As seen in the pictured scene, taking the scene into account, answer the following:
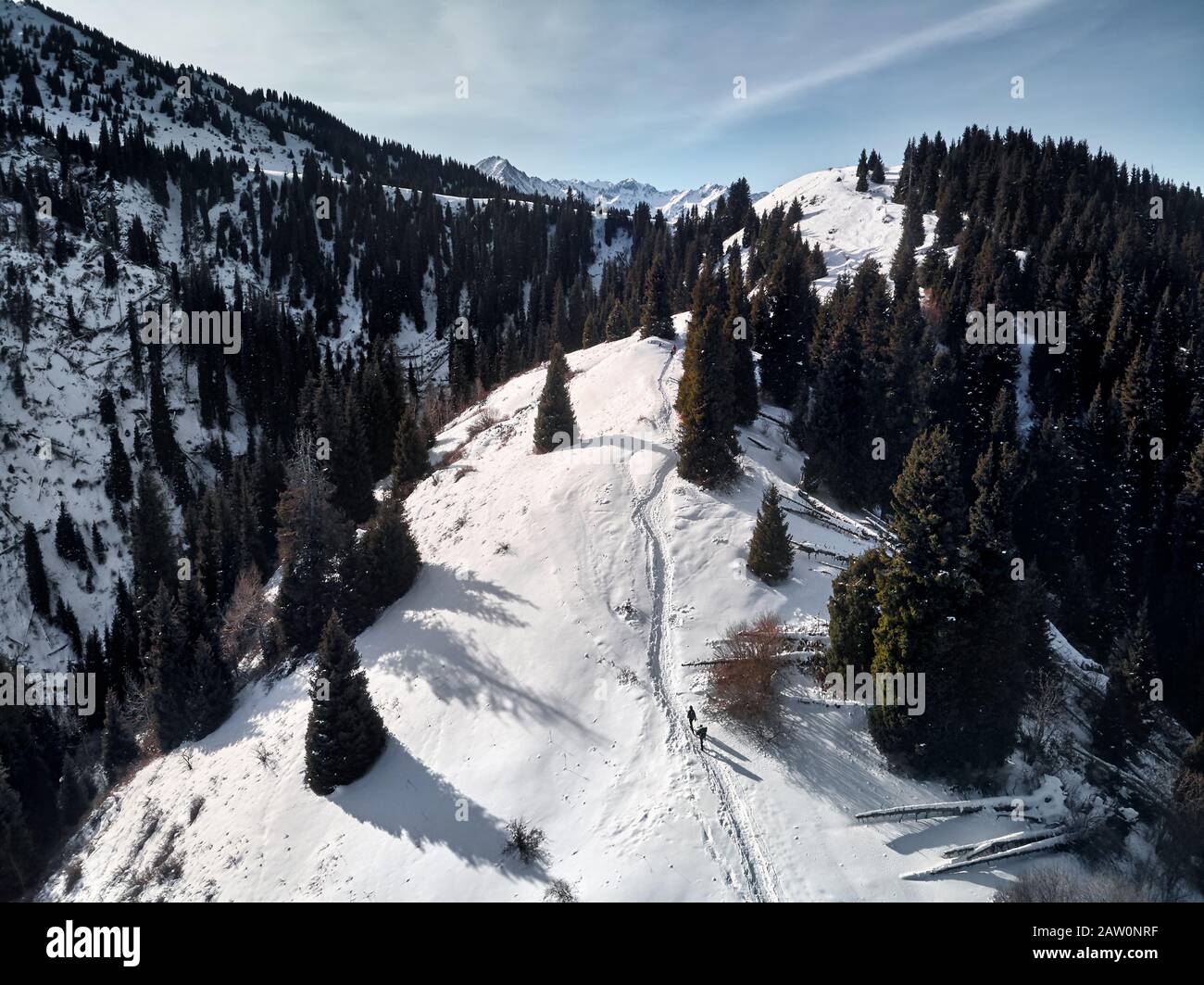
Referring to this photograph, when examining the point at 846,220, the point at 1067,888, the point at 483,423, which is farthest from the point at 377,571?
the point at 846,220

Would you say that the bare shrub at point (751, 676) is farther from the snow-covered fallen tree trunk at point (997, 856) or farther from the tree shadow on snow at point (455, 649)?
the snow-covered fallen tree trunk at point (997, 856)

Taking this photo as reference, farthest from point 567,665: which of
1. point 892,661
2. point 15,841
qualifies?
point 15,841

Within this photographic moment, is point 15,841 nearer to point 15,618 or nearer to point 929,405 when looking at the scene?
point 15,618

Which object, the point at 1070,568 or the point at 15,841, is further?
the point at 1070,568

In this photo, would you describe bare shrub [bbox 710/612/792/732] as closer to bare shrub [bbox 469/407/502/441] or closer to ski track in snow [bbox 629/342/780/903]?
ski track in snow [bbox 629/342/780/903]

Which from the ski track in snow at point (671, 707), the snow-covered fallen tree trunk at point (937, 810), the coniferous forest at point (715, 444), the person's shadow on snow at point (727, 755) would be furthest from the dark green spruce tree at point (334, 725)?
the snow-covered fallen tree trunk at point (937, 810)

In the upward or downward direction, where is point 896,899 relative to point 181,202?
downward
